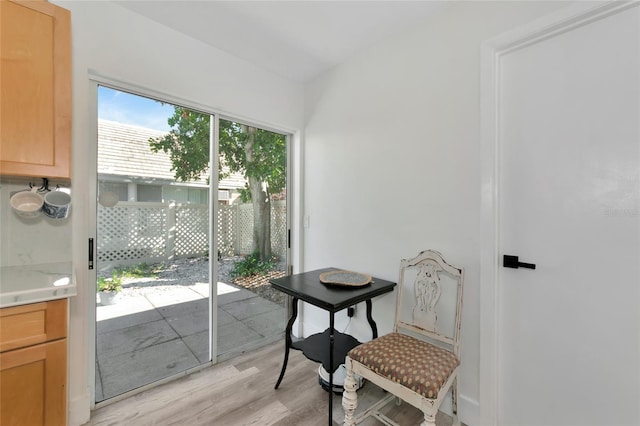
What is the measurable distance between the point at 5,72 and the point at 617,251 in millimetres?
2965

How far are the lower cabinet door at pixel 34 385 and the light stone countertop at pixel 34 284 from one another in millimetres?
215

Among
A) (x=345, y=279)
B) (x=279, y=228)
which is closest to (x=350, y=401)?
(x=345, y=279)

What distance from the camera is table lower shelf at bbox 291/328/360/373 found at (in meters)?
1.69

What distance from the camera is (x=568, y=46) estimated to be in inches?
51.9

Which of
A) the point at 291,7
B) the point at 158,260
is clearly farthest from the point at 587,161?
the point at 158,260

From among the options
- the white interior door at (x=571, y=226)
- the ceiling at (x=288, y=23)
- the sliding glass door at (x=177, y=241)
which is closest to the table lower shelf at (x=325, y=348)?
the sliding glass door at (x=177, y=241)

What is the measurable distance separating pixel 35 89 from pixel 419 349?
95.5 inches

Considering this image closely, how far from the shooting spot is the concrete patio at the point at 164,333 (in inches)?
71.6

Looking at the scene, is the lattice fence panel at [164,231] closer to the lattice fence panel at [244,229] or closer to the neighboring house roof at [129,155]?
the lattice fence panel at [244,229]

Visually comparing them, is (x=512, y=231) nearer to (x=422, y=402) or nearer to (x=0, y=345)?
(x=422, y=402)

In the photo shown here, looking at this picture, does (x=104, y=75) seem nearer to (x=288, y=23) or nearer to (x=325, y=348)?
(x=288, y=23)

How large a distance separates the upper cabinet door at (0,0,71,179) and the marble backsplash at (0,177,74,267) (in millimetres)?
265

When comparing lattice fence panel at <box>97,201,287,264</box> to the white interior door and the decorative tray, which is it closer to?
the decorative tray

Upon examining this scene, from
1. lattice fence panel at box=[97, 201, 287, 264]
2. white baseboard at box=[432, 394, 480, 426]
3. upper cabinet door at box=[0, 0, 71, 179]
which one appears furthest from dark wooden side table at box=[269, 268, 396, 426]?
upper cabinet door at box=[0, 0, 71, 179]
